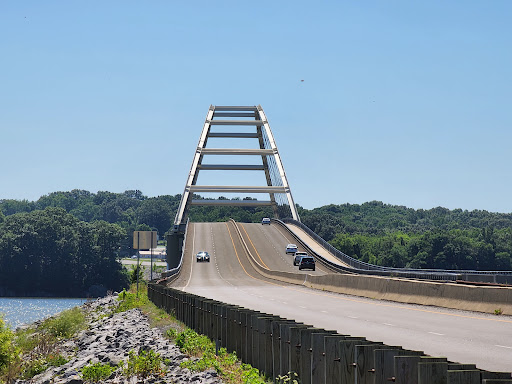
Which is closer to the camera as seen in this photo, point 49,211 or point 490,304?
point 490,304

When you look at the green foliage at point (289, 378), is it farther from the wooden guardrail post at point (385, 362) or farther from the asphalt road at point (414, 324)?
the asphalt road at point (414, 324)

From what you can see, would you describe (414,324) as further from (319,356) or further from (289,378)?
(319,356)

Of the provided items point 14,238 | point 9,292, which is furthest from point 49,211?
point 9,292

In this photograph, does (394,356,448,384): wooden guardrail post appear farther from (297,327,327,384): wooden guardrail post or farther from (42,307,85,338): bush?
(42,307,85,338): bush

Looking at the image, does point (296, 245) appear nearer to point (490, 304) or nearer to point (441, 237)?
point (490, 304)

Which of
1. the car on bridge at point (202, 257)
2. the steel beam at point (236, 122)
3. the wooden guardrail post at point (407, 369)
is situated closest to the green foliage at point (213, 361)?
the wooden guardrail post at point (407, 369)

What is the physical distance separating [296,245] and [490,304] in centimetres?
7219

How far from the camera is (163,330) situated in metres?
27.0

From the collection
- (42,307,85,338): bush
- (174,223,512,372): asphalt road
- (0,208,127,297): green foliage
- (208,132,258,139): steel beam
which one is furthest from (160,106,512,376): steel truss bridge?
(0,208,127,297): green foliage

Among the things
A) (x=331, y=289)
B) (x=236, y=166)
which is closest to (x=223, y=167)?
(x=236, y=166)

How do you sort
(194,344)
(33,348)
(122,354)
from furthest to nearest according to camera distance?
1. (33,348)
2. (122,354)
3. (194,344)

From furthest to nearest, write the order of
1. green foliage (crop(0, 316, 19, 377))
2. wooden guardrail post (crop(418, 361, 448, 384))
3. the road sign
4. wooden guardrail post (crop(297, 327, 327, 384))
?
the road sign, green foliage (crop(0, 316, 19, 377)), wooden guardrail post (crop(297, 327, 327, 384)), wooden guardrail post (crop(418, 361, 448, 384))

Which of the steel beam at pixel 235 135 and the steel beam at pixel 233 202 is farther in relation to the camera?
the steel beam at pixel 235 135

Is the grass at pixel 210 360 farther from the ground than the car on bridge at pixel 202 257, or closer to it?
closer to it
